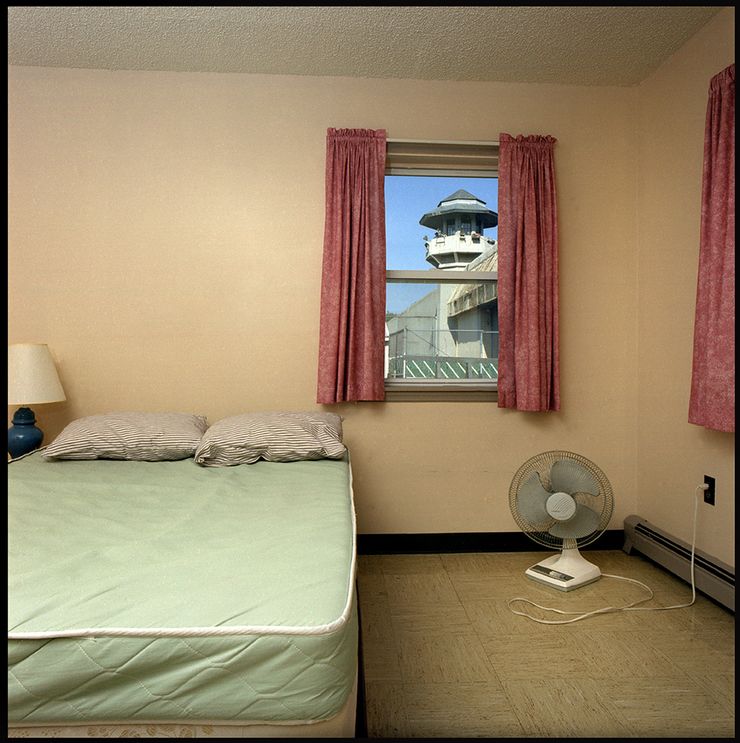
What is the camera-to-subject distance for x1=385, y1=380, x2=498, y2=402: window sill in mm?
3434

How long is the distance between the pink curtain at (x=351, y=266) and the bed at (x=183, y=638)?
5.60 feet

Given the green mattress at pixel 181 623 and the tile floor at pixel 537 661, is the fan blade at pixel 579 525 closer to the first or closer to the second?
the tile floor at pixel 537 661

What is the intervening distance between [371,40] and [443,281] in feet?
4.28

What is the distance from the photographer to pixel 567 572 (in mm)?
2896

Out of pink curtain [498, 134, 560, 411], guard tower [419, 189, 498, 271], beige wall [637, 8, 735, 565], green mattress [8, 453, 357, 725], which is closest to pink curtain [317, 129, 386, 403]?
guard tower [419, 189, 498, 271]

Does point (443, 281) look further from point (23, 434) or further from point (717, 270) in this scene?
point (23, 434)

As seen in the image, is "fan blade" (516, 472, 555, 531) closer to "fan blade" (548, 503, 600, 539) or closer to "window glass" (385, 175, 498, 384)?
"fan blade" (548, 503, 600, 539)

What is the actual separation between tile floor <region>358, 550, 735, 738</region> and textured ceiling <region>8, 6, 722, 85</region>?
261cm

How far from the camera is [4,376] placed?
733 millimetres

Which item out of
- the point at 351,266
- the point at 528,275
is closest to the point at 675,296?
the point at 528,275

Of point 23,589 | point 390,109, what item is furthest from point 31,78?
point 23,589

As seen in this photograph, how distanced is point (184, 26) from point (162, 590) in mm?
2643

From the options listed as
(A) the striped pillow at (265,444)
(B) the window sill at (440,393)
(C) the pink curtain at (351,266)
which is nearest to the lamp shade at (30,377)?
(A) the striped pillow at (265,444)

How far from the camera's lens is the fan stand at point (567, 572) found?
9.32 ft
